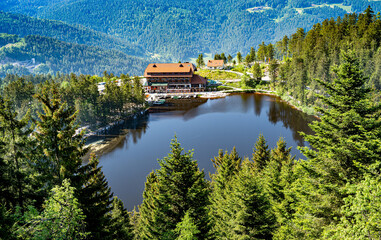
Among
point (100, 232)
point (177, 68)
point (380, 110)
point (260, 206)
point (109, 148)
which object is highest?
point (177, 68)

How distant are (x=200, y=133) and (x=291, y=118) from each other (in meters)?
32.7

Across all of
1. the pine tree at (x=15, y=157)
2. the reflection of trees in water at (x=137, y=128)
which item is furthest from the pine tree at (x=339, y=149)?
the reflection of trees in water at (x=137, y=128)

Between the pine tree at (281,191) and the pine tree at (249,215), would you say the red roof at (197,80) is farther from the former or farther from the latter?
the pine tree at (249,215)

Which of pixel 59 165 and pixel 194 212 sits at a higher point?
pixel 59 165

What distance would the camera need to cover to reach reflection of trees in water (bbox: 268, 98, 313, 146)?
67863mm

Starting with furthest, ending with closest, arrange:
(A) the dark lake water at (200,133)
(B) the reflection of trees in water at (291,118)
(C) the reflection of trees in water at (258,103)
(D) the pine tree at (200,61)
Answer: (D) the pine tree at (200,61)
(C) the reflection of trees in water at (258,103)
(B) the reflection of trees in water at (291,118)
(A) the dark lake water at (200,133)

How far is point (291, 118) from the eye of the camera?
7900 centimetres

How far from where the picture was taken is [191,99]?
11481 centimetres

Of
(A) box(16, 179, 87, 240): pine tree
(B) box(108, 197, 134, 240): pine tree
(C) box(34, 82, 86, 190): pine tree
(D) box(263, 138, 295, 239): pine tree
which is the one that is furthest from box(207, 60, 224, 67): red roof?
(A) box(16, 179, 87, 240): pine tree

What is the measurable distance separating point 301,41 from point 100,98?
104m

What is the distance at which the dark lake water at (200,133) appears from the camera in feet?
171

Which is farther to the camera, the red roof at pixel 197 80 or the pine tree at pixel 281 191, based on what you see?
the red roof at pixel 197 80

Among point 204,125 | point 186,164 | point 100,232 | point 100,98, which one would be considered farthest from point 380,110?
point 100,98

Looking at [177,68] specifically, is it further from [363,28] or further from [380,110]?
[380,110]
